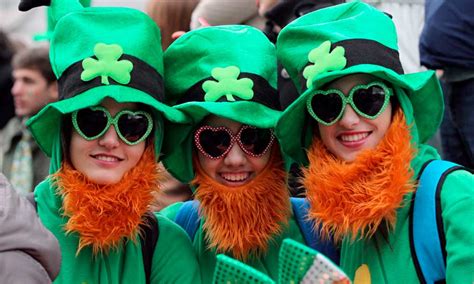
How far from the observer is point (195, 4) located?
4.88 metres

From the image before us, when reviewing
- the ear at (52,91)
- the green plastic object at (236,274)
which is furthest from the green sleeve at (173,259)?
the ear at (52,91)

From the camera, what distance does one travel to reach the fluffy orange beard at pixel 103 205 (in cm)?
331

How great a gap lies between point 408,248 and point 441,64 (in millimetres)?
1580

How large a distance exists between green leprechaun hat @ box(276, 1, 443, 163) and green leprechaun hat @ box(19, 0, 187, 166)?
17.2 inches

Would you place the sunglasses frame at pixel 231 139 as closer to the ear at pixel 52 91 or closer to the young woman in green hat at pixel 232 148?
the young woman in green hat at pixel 232 148

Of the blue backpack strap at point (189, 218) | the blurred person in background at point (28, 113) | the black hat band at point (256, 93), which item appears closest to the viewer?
the black hat band at point (256, 93)

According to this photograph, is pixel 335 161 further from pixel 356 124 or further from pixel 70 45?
pixel 70 45

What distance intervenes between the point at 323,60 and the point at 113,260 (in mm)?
1064

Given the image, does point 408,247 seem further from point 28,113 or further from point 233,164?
point 28,113

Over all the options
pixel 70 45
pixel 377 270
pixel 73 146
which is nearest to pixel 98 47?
pixel 70 45

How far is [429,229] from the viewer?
301 cm

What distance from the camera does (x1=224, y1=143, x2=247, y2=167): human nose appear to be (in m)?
3.40

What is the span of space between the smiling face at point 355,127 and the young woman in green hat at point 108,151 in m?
0.59

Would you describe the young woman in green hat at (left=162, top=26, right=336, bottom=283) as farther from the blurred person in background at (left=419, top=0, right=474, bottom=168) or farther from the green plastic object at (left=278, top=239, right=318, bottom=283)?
the blurred person in background at (left=419, top=0, right=474, bottom=168)
